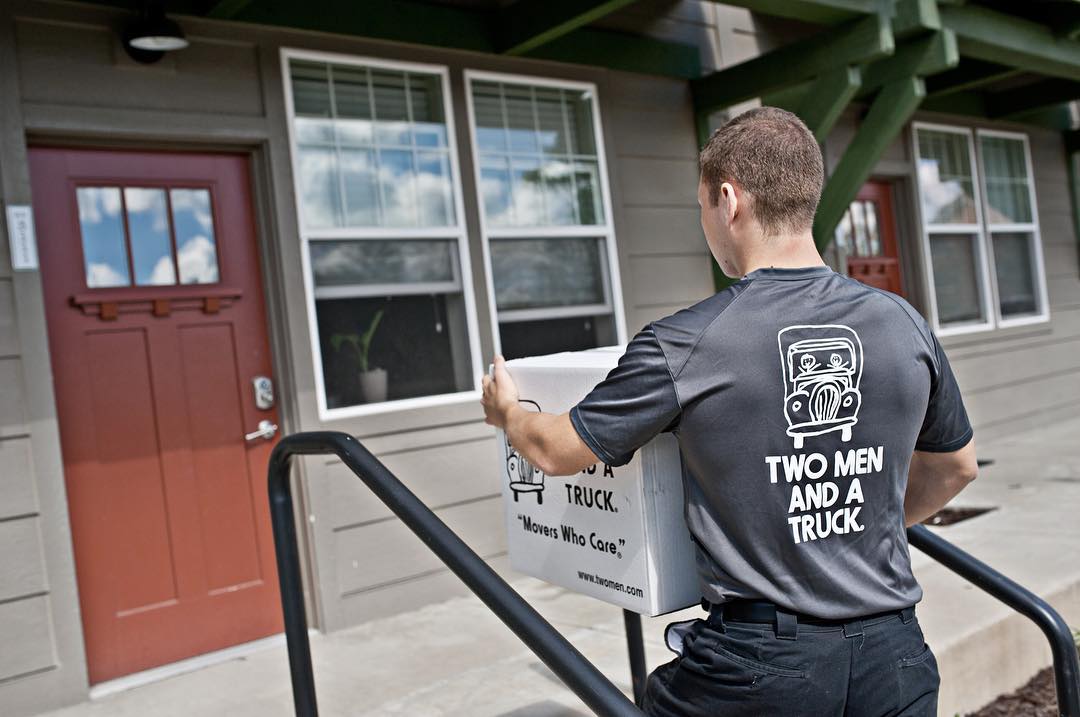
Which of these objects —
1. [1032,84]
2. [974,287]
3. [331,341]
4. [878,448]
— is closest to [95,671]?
[331,341]

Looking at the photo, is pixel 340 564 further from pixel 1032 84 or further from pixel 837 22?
pixel 1032 84

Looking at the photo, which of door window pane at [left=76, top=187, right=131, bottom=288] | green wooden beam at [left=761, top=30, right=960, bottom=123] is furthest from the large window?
door window pane at [left=76, top=187, right=131, bottom=288]

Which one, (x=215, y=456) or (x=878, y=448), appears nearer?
(x=878, y=448)

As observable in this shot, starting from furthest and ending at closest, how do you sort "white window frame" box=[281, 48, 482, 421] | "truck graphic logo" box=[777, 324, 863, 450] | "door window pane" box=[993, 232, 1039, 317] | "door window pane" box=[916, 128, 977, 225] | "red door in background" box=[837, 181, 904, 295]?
"door window pane" box=[993, 232, 1039, 317], "door window pane" box=[916, 128, 977, 225], "red door in background" box=[837, 181, 904, 295], "white window frame" box=[281, 48, 482, 421], "truck graphic logo" box=[777, 324, 863, 450]

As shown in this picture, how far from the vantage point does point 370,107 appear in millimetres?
4449

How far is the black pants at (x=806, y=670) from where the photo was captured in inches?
55.4

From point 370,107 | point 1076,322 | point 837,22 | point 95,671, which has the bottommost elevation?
point 95,671

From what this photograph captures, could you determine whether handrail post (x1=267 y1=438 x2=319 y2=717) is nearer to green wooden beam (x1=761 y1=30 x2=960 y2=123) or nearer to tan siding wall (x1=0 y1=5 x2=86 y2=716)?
tan siding wall (x1=0 y1=5 x2=86 y2=716)

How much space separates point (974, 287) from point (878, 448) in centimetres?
716

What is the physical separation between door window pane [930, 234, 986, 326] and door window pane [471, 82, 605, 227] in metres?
3.60

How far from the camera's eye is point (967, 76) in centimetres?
689

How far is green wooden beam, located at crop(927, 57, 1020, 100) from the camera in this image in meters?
6.75

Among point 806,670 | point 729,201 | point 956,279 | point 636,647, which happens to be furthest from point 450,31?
point 956,279

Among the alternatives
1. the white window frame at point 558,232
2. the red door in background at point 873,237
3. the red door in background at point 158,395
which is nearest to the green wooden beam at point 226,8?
the red door in background at point 158,395
